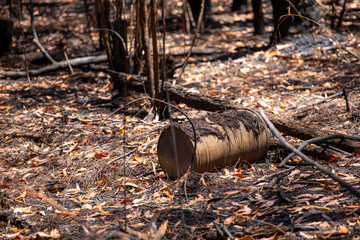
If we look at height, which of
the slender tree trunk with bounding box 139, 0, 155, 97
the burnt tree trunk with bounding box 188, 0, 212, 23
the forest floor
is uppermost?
the burnt tree trunk with bounding box 188, 0, 212, 23

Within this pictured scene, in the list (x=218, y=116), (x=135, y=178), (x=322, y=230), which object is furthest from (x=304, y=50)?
(x=322, y=230)

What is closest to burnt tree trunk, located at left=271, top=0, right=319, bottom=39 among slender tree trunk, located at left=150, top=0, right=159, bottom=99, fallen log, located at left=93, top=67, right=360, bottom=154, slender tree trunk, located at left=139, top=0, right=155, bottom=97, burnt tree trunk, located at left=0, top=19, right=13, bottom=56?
fallen log, located at left=93, top=67, right=360, bottom=154

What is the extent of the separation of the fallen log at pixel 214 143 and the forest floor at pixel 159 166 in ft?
0.44

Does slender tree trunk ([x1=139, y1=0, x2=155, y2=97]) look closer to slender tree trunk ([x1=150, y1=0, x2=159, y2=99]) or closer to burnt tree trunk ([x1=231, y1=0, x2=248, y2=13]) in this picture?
slender tree trunk ([x1=150, y1=0, x2=159, y2=99])

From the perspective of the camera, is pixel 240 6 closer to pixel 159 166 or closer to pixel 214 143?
pixel 159 166

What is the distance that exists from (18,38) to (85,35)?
1.80 meters

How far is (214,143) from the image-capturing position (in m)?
3.74

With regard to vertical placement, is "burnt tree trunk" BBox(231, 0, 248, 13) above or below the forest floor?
above

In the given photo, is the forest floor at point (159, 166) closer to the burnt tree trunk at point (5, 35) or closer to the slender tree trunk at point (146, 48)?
the burnt tree trunk at point (5, 35)

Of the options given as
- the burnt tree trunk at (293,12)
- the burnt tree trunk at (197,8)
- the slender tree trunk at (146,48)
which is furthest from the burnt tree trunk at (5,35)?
the burnt tree trunk at (293,12)

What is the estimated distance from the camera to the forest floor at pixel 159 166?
2.90 metres

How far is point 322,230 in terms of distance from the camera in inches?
104

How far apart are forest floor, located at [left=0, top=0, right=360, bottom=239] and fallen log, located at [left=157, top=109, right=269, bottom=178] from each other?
0.44 feet

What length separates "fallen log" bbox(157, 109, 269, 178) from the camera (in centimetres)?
370
